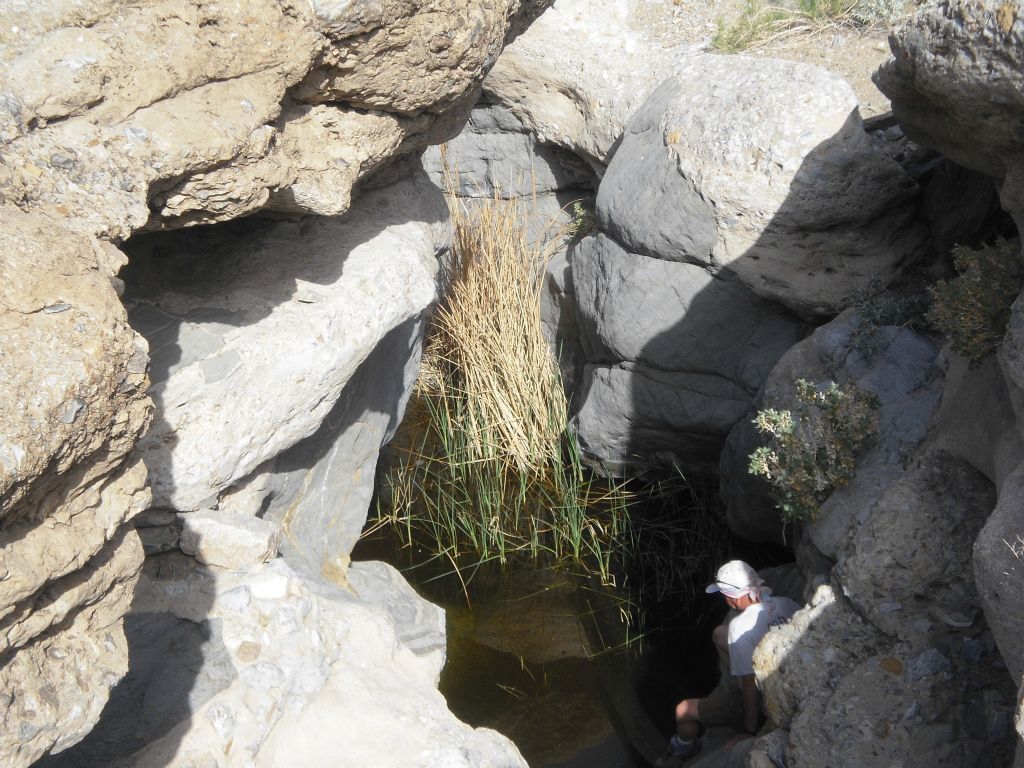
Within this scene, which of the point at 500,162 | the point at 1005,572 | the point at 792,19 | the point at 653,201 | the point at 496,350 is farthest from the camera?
the point at 500,162

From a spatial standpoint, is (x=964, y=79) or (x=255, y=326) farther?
(x=255, y=326)

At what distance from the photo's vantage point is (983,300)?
3.22 metres

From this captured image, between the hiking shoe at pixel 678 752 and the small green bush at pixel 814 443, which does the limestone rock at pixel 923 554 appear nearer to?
the small green bush at pixel 814 443

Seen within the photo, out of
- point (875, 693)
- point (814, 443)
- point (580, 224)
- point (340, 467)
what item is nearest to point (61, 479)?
point (340, 467)

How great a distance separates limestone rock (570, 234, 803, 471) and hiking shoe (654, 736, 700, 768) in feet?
5.12

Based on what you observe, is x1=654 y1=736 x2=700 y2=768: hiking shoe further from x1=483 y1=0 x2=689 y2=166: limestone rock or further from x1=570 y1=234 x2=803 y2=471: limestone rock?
x1=483 y1=0 x2=689 y2=166: limestone rock

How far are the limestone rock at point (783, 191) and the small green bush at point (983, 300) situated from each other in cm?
96

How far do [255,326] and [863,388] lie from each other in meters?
2.36

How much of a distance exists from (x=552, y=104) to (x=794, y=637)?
12.1 ft

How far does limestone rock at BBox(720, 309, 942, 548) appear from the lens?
3.54 meters

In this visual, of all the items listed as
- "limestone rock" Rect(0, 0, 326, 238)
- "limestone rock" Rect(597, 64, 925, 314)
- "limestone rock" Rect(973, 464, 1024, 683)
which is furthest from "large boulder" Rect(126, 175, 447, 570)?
"limestone rock" Rect(973, 464, 1024, 683)

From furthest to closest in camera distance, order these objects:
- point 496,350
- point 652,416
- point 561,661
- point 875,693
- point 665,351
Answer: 1. point 496,350
2. point 652,416
3. point 665,351
4. point 561,661
5. point 875,693

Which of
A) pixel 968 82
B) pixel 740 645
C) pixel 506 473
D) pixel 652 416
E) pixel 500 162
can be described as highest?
pixel 968 82

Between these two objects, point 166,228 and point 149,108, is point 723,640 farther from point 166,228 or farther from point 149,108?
point 149,108
